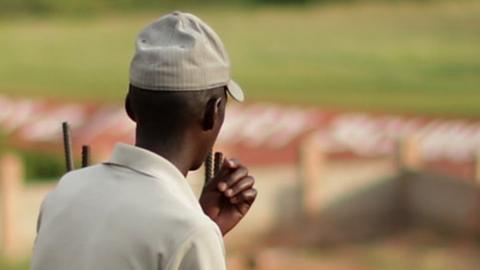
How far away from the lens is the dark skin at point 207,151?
6.68 feet

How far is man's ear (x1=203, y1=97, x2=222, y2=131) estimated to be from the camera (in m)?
2.05

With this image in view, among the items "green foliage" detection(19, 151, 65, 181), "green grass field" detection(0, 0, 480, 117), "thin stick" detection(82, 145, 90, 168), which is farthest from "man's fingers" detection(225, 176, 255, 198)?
"green grass field" detection(0, 0, 480, 117)

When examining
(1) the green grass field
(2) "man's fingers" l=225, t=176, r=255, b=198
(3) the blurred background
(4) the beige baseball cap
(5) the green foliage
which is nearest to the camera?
(4) the beige baseball cap

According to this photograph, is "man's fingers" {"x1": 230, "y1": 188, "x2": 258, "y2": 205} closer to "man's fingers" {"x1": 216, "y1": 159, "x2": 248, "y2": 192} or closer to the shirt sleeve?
"man's fingers" {"x1": 216, "y1": 159, "x2": 248, "y2": 192}

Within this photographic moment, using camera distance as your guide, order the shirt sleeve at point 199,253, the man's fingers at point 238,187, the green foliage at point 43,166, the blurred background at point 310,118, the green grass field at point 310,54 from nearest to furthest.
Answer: the shirt sleeve at point 199,253 < the man's fingers at point 238,187 < the blurred background at point 310,118 < the green foliage at point 43,166 < the green grass field at point 310,54

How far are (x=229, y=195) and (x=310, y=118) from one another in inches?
671

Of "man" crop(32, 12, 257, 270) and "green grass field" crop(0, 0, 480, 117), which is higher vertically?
"man" crop(32, 12, 257, 270)

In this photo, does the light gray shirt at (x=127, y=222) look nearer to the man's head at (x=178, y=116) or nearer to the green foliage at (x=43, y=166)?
the man's head at (x=178, y=116)

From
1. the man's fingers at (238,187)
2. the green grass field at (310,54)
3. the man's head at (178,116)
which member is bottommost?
the green grass field at (310,54)

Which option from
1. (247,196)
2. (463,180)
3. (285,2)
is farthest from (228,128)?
(285,2)

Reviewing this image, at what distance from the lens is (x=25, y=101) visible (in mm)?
20344

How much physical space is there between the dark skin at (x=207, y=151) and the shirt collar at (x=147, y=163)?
0.02 m

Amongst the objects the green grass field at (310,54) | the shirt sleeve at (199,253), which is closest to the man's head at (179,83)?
the shirt sleeve at (199,253)

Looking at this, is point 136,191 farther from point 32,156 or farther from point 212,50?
point 32,156
